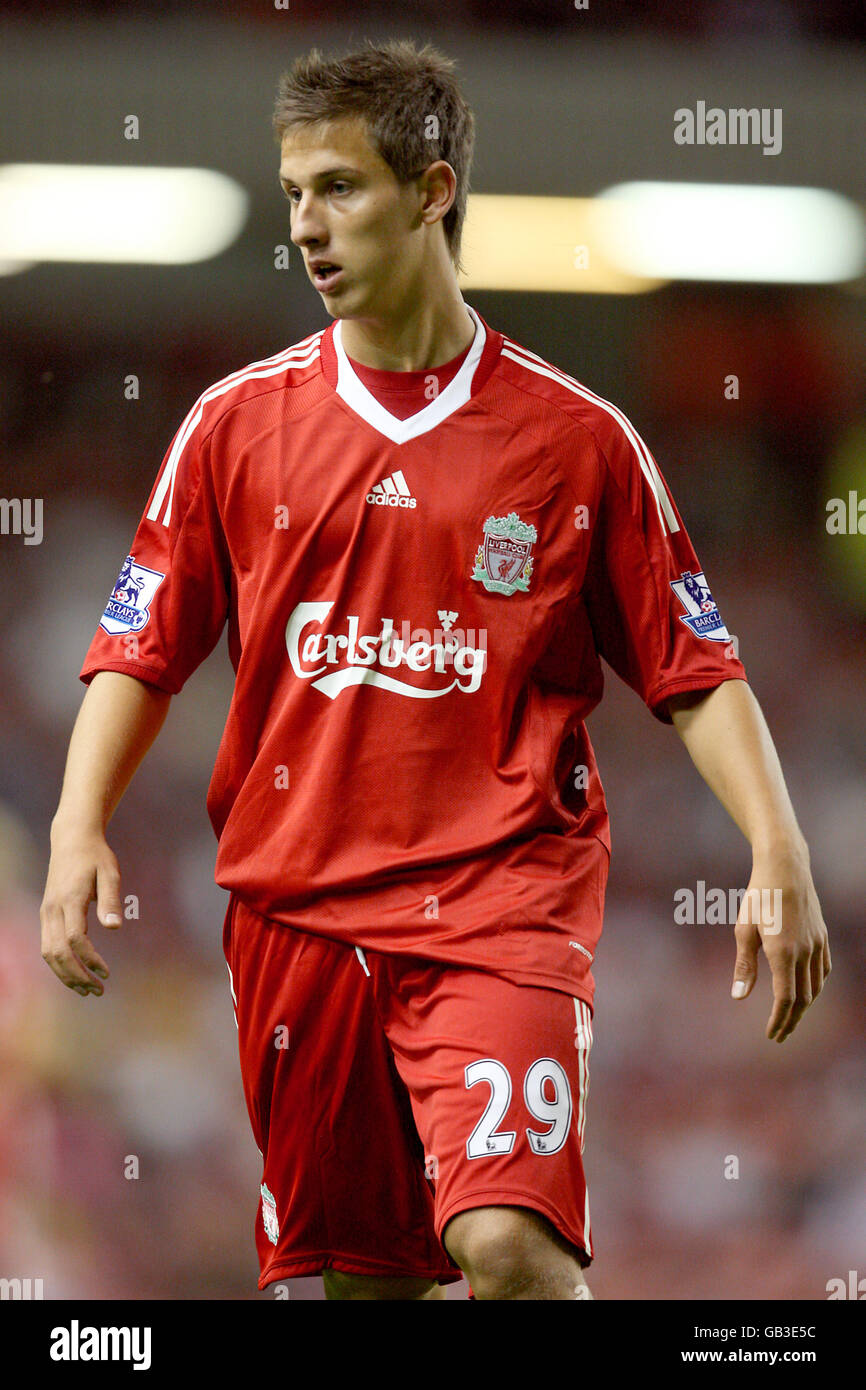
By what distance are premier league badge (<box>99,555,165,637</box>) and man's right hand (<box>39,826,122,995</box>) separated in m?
0.28

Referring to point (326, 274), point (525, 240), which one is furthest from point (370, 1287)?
point (525, 240)

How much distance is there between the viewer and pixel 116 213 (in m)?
3.19

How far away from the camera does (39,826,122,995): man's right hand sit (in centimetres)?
173

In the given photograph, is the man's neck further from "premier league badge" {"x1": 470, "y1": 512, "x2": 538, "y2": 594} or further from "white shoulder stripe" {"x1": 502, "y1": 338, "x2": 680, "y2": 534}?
"premier league badge" {"x1": 470, "y1": 512, "x2": 538, "y2": 594}

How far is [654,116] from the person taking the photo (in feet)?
10.2

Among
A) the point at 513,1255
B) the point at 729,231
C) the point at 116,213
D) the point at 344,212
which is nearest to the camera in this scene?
the point at 513,1255

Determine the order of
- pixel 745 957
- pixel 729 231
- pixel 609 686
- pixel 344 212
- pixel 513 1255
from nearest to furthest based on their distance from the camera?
pixel 513 1255 → pixel 745 957 → pixel 344 212 → pixel 729 231 → pixel 609 686

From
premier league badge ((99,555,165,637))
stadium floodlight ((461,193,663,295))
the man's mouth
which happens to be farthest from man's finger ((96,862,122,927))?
stadium floodlight ((461,193,663,295))

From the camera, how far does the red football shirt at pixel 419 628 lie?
1819mm

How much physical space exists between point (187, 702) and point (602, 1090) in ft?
4.38

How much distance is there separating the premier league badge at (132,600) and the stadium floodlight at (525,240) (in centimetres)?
147

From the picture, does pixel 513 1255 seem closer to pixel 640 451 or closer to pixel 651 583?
pixel 651 583

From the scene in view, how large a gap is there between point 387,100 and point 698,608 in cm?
74

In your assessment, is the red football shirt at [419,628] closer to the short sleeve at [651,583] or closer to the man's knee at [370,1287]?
the short sleeve at [651,583]
